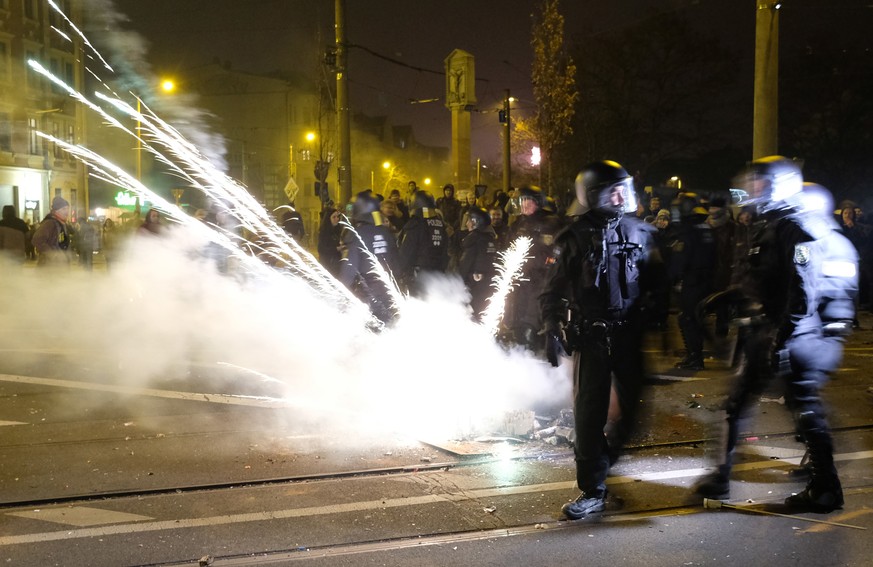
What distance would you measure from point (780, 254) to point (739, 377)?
2.34 feet

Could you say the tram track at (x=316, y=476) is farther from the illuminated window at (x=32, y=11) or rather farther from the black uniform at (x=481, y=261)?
the illuminated window at (x=32, y=11)

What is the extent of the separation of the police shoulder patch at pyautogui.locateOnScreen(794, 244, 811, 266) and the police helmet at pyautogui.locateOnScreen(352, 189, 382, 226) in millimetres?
6209

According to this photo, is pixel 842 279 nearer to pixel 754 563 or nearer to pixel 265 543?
pixel 754 563

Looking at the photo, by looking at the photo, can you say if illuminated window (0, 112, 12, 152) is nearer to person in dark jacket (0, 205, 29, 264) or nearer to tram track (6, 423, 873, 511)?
person in dark jacket (0, 205, 29, 264)

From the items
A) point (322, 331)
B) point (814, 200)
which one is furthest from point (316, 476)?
point (322, 331)

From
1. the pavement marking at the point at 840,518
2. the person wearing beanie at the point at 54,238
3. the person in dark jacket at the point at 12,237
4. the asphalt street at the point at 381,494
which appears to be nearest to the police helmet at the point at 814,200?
the asphalt street at the point at 381,494

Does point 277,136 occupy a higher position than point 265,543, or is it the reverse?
point 277,136

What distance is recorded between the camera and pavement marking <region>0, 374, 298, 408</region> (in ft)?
25.2

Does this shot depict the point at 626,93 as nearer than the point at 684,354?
No

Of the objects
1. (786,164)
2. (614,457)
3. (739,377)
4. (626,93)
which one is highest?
(626,93)

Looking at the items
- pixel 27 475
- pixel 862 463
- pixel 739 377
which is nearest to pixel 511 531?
pixel 739 377

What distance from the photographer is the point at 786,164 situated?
459 centimetres

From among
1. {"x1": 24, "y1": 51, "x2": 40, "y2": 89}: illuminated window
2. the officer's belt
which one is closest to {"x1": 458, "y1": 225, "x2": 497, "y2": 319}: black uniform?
the officer's belt

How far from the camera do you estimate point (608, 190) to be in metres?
4.54
